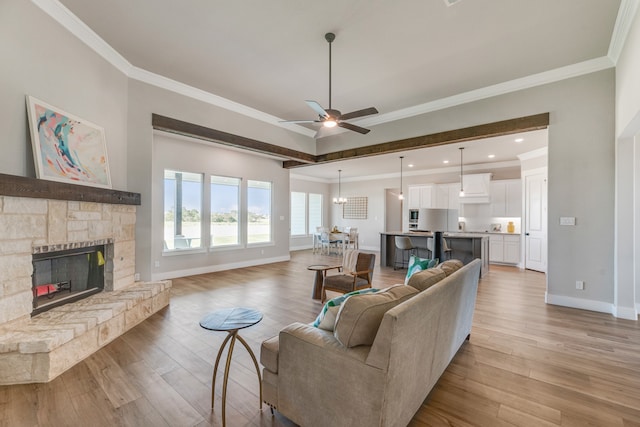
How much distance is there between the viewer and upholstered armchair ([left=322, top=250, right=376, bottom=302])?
398 cm

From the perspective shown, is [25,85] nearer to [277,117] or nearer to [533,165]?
[277,117]

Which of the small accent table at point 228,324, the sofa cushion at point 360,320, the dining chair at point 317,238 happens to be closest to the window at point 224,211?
the dining chair at point 317,238

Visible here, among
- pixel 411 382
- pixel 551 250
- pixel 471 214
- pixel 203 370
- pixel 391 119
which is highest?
pixel 391 119

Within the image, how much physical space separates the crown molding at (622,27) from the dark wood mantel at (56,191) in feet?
18.8

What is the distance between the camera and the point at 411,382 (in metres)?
1.60

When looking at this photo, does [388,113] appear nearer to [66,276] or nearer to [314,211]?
[66,276]

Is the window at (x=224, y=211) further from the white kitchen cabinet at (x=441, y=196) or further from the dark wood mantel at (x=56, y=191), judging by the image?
the white kitchen cabinet at (x=441, y=196)

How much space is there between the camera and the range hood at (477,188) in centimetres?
822

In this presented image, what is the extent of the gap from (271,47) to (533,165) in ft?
22.9

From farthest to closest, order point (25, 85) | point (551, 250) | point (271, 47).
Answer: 1. point (551, 250)
2. point (271, 47)
3. point (25, 85)

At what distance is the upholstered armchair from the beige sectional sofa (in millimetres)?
2041

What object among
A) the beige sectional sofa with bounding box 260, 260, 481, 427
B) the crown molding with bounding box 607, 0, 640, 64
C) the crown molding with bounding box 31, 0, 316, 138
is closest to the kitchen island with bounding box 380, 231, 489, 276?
the crown molding with bounding box 607, 0, 640, 64

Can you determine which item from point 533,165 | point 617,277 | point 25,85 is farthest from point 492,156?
point 25,85

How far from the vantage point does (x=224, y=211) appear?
22.2ft
